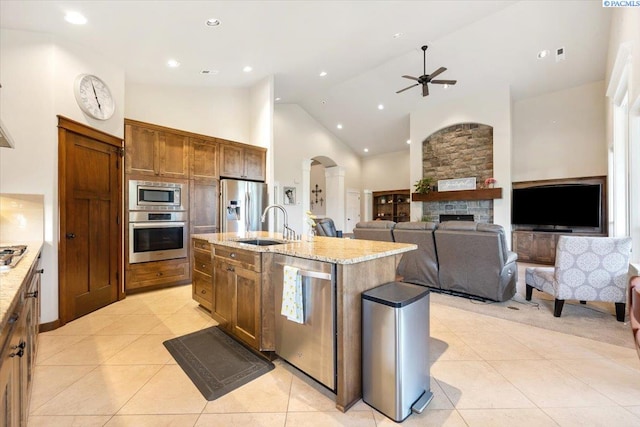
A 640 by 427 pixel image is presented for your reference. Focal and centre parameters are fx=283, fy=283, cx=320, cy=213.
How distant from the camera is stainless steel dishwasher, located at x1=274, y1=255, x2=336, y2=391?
1.73 meters

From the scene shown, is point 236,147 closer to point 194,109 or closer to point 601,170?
point 194,109

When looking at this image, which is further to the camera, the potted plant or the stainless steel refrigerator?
the potted plant

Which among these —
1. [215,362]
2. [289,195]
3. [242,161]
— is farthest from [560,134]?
[215,362]

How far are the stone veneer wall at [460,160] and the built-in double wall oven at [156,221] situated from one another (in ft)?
19.5

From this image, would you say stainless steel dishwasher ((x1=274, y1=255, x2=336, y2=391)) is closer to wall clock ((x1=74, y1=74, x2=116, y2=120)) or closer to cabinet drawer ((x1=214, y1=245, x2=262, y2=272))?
cabinet drawer ((x1=214, y1=245, x2=262, y2=272))

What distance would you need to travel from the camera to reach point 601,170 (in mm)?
5992

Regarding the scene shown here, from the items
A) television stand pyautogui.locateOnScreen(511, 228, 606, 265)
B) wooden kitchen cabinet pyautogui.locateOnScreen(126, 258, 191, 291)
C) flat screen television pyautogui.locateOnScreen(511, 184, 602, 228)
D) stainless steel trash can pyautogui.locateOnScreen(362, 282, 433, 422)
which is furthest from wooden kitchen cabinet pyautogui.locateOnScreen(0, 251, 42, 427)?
flat screen television pyautogui.locateOnScreen(511, 184, 602, 228)

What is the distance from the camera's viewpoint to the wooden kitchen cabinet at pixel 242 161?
15.9 ft

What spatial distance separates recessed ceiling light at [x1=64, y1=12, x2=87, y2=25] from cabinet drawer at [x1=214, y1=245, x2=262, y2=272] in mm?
2711

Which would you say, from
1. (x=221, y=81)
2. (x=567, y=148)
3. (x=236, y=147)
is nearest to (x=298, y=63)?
(x=221, y=81)

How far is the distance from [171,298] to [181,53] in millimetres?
3369

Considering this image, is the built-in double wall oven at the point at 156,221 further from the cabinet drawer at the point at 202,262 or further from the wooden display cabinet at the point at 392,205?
the wooden display cabinet at the point at 392,205

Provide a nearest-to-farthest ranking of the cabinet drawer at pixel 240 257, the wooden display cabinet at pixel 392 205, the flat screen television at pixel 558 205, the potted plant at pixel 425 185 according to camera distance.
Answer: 1. the cabinet drawer at pixel 240 257
2. the flat screen television at pixel 558 205
3. the potted plant at pixel 425 185
4. the wooden display cabinet at pixel 392 205

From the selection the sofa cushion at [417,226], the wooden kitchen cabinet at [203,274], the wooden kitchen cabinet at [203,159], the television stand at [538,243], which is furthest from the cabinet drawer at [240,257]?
the television stand at [538,243]
